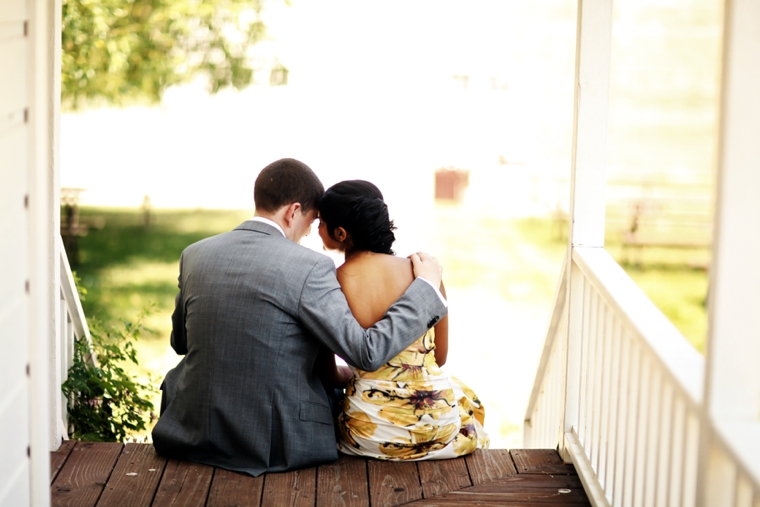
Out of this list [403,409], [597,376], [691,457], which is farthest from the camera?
[403,409]

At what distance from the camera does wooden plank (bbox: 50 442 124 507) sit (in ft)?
8.29

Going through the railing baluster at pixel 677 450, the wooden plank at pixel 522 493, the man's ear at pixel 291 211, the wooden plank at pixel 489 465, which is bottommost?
the wooden plank at pixel 522 493

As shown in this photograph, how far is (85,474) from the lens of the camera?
106 inches

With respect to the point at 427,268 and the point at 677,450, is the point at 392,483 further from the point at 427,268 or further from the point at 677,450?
the point at 677,450

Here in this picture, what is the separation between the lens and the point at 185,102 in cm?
1223

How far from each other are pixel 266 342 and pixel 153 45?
7.31 metres

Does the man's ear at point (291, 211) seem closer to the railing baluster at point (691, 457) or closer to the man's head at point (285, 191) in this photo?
the man's head at point (285, 191)

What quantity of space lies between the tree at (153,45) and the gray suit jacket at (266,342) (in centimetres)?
569

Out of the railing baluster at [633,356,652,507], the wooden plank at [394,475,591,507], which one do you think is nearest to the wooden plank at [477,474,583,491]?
the wooden plank at [394,475,591,507]

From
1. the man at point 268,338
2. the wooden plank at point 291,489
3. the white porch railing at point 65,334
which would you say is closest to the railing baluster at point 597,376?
the man at point 268,338

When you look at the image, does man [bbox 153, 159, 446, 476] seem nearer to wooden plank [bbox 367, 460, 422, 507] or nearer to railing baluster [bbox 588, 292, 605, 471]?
wooden plank [bbox 367, 460, 422, 507]

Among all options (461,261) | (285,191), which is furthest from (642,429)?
(461,261)

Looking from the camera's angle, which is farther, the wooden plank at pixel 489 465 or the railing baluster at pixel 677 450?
the wooden plank at pixel 489 465

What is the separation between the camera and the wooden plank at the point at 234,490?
8.16 ft
